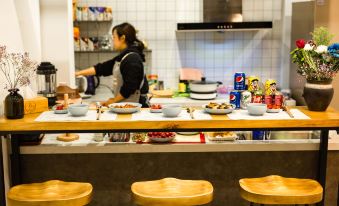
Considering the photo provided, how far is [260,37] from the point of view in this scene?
20.1 ft

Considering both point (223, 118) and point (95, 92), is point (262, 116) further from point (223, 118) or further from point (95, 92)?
point (95, 92)

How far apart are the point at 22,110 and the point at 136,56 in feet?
5.70

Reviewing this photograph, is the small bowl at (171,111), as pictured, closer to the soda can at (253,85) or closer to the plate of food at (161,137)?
the plate of food at (161,137)

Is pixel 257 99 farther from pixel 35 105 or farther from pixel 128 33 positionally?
pixel 128 33

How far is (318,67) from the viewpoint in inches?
A: 128

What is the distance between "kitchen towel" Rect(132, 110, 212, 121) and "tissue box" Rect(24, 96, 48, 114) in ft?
2.13

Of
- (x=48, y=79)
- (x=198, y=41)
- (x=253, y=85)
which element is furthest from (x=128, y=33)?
(x=253, y=85)

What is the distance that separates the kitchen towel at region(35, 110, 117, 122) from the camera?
308cm

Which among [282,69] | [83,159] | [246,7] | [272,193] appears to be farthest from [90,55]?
[272,193]

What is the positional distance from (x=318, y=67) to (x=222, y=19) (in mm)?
2620

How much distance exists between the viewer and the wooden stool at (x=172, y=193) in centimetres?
261

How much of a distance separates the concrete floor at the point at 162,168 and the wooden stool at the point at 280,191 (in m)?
0.50

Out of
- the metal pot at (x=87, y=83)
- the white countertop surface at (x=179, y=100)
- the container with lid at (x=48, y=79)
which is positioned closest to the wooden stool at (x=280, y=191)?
the container with lid at (x=48, y=79)

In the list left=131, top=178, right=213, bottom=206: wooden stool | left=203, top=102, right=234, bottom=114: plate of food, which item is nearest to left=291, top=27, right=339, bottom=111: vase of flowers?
left=203, top=102, right=234, bottom=114: plate of food
